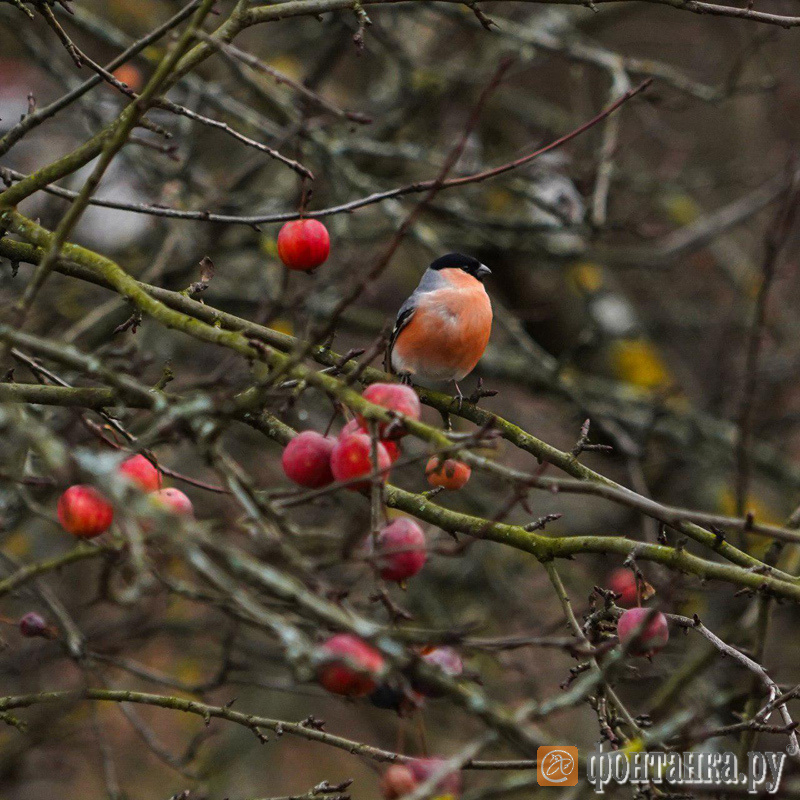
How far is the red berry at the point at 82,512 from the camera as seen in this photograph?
2270mm

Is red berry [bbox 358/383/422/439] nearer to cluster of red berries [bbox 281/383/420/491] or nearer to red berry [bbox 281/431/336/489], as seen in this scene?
cluster of red berries [bbox 281/383/420/491]

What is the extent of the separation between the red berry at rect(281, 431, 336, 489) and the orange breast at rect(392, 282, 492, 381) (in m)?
1.83

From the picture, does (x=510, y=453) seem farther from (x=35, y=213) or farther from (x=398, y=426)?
(x=398, y=426)

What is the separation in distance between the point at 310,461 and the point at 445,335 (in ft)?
6.10

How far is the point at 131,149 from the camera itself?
5.01 m

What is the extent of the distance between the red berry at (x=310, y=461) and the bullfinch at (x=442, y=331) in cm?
172

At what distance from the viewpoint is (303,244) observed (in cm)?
283

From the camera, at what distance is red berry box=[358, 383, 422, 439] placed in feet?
→ 6.81

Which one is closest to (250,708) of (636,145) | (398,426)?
(398,426)

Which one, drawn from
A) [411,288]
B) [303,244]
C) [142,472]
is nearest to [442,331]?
[303,244]

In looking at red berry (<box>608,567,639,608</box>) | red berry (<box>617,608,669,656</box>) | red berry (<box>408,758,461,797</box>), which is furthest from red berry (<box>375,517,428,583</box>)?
red berry (<box>608,567,639,608</box>)

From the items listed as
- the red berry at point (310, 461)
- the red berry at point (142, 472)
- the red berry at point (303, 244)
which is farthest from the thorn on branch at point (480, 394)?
the red berry at point (142, 472)

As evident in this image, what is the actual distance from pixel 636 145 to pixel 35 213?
7.20 metres

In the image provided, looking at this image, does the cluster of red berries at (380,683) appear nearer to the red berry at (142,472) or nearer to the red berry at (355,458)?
the red berry at (355,458)
